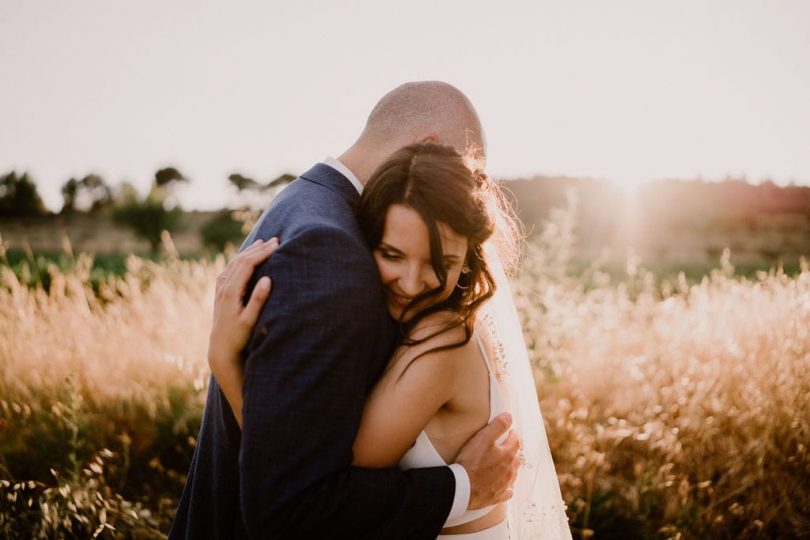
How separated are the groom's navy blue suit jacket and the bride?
0.06m

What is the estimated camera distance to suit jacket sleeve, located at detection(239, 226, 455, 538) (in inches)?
48.6

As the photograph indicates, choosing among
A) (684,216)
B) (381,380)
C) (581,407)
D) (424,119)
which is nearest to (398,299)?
(381,380)

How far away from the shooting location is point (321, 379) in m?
1.24

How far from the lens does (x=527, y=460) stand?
7.23 ft

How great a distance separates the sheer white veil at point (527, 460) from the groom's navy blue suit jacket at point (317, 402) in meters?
0.85

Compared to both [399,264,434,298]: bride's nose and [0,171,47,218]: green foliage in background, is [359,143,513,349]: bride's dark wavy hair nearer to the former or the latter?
[399,264,434,298]: bride's nose

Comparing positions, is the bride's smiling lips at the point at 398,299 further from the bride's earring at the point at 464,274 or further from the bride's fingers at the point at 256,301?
the bride's fingers at the point at 256,301

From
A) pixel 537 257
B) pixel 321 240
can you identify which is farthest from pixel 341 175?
pixel 537 257

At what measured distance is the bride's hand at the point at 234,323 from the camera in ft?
4.73

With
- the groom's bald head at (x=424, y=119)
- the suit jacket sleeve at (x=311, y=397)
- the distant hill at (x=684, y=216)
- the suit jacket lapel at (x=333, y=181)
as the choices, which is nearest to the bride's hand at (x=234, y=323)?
the suit jacket sleeve at (x=311, y=397)

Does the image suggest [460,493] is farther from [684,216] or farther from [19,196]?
[19,196]

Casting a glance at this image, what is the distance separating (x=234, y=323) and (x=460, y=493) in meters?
0.82

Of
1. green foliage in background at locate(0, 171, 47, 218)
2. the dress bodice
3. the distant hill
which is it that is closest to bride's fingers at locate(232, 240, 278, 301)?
the dress bodice

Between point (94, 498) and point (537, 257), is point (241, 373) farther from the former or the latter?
point (537, 257)
